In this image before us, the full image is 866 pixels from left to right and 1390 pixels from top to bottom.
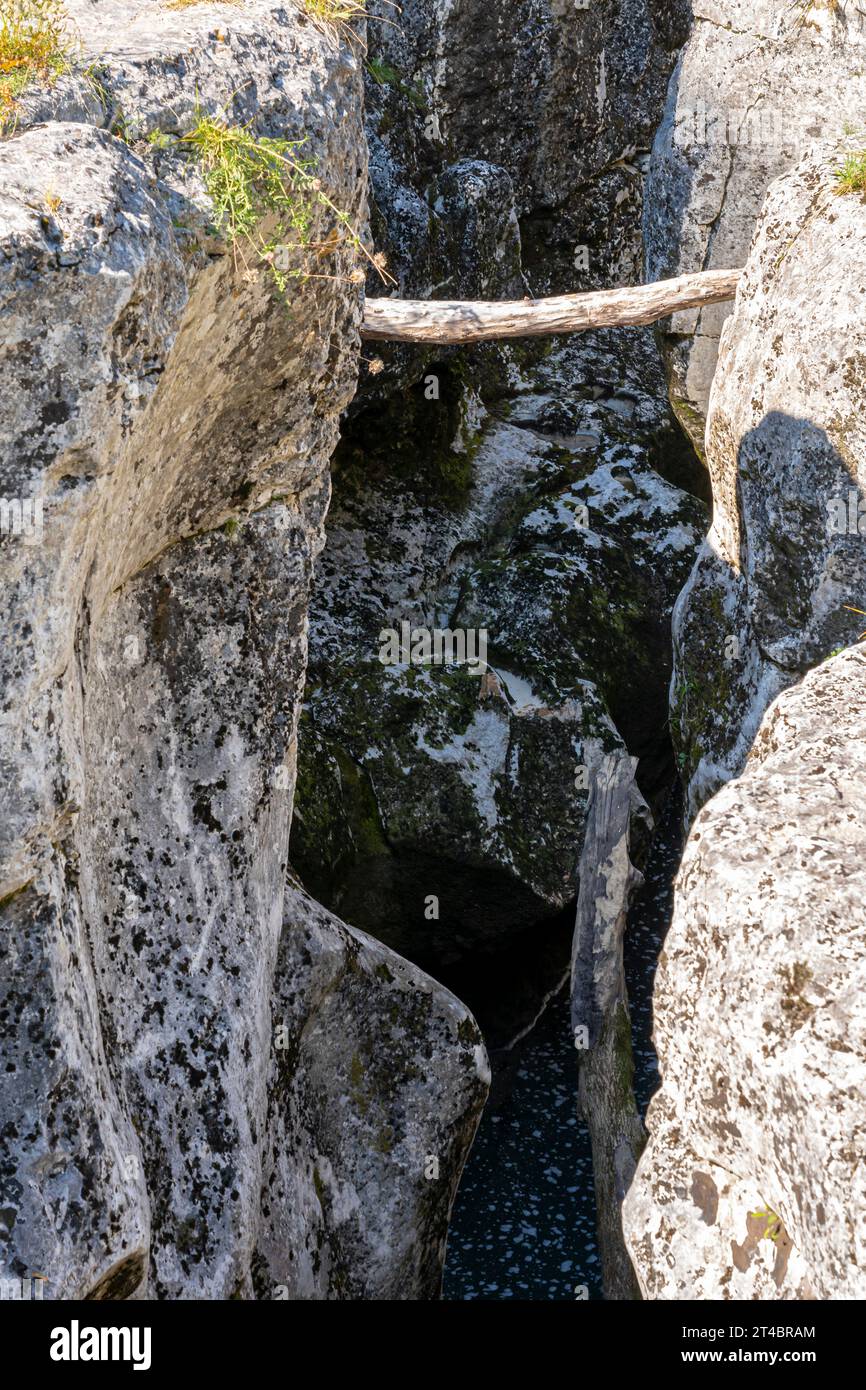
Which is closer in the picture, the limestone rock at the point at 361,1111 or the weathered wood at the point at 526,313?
the limestone rock at the point at 361,1111

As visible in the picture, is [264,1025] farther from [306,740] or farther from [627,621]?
[627,621]

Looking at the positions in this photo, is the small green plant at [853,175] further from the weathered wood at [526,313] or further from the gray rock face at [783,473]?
the weathered wood at [526,313]

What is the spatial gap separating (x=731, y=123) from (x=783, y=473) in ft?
20.4

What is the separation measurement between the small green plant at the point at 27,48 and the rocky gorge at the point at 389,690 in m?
0.05

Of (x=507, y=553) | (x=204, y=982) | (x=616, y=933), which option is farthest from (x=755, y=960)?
(x=507, y=553)

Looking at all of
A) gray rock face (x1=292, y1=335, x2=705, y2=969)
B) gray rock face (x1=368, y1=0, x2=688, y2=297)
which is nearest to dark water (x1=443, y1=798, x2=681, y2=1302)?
gray rock face (x1=292, y1=335, x2=705, y2=969)

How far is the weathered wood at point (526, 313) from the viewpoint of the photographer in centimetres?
831

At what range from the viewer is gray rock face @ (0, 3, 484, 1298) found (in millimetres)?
4387

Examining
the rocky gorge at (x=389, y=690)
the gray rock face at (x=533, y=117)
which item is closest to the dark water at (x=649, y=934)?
the rocky gorge at (x=389, y=690)

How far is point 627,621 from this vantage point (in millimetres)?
13062

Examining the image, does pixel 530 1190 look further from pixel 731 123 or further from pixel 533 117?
pixel 533 117

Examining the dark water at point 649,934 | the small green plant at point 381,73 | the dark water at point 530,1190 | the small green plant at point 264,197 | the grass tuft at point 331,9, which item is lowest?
the dark water at point 530,1190

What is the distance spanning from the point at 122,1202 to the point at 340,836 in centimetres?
652

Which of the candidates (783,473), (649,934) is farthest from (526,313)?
(649,934)
